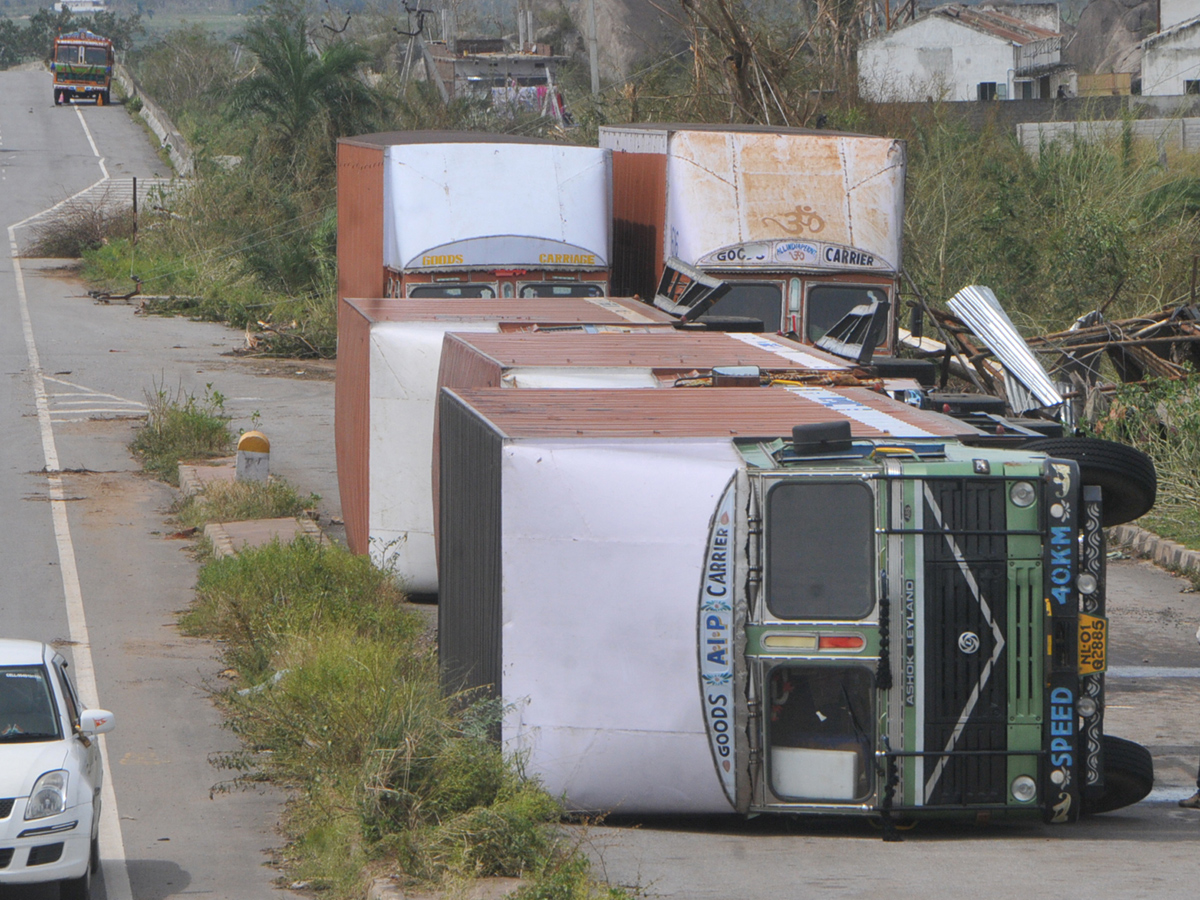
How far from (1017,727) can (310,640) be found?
195 inches

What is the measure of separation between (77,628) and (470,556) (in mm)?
5775

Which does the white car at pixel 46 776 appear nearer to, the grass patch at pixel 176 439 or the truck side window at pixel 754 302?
the truck side window at pixel 754 302

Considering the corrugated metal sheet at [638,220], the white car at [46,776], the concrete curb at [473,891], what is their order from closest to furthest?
1. the concrete curb at [473,891]
2. the white car at [46,776]
3. the corrugated metal sheet at [638,220]

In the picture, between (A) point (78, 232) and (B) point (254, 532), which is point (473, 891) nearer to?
(B) point (254, 532)

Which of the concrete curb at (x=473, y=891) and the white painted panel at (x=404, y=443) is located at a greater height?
the white painted panel at (x=404, y=443)

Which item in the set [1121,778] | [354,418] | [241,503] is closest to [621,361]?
[354,418]

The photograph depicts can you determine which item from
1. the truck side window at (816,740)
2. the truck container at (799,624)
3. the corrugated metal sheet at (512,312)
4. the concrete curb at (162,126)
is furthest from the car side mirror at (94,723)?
the concrete curb at (162,126)

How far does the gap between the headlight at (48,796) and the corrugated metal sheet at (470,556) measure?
2.04 m

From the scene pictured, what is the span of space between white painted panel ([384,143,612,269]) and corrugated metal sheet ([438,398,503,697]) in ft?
24.3

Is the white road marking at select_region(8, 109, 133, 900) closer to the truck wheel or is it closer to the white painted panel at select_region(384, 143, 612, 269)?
the white painted panel at select_region(384, 143, 612, 269)

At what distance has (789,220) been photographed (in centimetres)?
1612

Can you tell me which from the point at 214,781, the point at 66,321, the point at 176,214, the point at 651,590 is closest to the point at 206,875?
the point at 214,781

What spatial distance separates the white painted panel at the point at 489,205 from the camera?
16.4 m

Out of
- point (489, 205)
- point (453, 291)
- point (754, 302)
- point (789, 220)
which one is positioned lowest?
point (754, 302)
